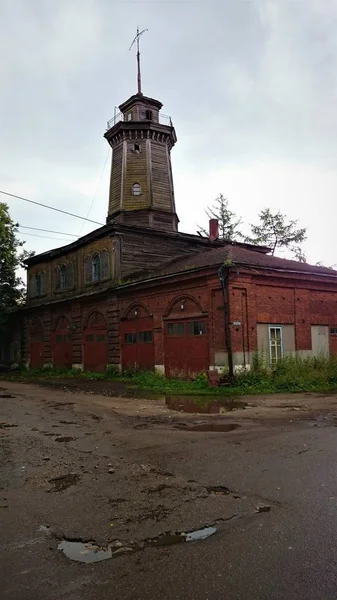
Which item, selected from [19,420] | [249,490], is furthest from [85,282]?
[249,490]

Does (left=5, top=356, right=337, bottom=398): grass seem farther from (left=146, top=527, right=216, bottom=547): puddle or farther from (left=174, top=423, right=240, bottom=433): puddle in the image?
(left=146, top=527, right=216, bottom=547): puddle

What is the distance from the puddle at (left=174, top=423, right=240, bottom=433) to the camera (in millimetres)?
8956

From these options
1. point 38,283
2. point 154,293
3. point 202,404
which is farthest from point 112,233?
point 202,404

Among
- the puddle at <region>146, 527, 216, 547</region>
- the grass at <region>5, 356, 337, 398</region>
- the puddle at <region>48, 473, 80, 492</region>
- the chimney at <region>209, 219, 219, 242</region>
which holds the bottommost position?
the puddle at <region>48, 473, 80, 492</region>

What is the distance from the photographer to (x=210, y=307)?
17594 millimetres

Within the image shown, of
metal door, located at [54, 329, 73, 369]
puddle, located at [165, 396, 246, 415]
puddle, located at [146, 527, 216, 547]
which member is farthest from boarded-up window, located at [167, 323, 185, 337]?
puddle, located at [146, 527, 216, 547]

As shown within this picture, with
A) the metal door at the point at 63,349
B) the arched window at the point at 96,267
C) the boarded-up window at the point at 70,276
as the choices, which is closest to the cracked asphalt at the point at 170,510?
the arched window at the point at 96,267

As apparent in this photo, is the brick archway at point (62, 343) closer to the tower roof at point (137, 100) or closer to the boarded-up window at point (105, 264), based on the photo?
the boarded-up window at point (105, 264)

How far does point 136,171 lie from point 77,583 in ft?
90.4

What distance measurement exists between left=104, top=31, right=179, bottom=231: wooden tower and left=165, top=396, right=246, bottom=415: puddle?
50.7ft

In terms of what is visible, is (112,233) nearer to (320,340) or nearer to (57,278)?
(57,278)

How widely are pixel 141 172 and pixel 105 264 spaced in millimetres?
7411

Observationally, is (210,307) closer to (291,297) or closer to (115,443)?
(291,297)

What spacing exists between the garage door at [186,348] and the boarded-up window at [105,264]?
6567mm
